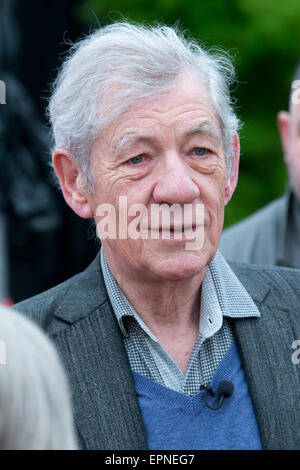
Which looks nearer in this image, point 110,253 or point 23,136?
point 110,253

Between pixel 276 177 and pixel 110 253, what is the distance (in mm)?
3814

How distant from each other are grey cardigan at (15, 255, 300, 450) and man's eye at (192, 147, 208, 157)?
1.53 ft

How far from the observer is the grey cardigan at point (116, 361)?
223 cm

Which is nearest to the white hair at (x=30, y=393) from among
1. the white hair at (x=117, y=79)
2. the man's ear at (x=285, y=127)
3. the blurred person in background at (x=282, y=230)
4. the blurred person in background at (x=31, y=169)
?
the white hair at (x=117, y=79)

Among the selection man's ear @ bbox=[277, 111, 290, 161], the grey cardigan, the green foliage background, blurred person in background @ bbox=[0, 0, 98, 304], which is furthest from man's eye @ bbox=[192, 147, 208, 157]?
blurred person in background @ bbox=[0, 0, 98, 304]

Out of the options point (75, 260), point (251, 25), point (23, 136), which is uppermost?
point (251, 25)

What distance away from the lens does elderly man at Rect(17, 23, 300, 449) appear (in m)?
2.26

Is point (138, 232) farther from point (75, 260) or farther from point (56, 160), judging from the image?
point (75, 260)

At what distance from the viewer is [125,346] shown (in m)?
2.38

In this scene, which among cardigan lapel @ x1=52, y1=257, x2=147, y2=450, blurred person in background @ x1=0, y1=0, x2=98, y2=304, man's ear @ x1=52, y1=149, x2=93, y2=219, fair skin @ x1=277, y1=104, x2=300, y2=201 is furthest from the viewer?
blurred person in background @ x1=0, y1=0, x2=98, y2=304

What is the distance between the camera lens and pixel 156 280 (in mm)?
2406

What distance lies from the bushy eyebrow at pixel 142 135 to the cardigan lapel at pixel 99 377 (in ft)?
1.41

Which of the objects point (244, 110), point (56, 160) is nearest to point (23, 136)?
point (244, 110)

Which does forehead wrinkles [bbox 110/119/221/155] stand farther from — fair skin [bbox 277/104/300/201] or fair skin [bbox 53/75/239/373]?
fair skin [bbox 277/104/300/201]
